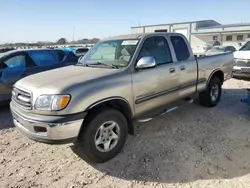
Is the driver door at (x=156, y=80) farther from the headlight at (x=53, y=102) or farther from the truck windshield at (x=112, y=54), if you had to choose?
the headlight at (x=53, y=102)

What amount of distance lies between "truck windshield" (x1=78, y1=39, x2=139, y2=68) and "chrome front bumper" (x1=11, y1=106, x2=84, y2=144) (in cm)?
127

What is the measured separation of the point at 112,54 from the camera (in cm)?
399

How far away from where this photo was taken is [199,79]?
5.00m

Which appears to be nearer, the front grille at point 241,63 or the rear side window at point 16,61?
the rear side window at point 16,61

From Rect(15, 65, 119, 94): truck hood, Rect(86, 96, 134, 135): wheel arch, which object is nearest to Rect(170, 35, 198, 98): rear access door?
Rect(86, 96, 134, 135): wheel arch

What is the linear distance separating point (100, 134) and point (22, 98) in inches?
49.5

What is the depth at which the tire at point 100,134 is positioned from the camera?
9.82ft

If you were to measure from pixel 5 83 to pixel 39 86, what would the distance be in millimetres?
3345

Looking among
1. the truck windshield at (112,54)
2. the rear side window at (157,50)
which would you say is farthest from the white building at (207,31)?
the truck windshield at (112,54)

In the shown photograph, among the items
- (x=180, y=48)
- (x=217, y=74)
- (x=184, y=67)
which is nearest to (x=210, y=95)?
(x=217, y=74)

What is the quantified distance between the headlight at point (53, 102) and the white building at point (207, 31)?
102ft

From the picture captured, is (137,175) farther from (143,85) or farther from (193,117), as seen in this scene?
(193,117)

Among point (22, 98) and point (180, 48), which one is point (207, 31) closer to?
point (180, 48)

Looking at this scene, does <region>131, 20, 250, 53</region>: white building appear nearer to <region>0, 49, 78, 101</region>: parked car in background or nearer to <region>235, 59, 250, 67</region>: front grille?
<region>235, 59, 250, 67</region>: front grille
